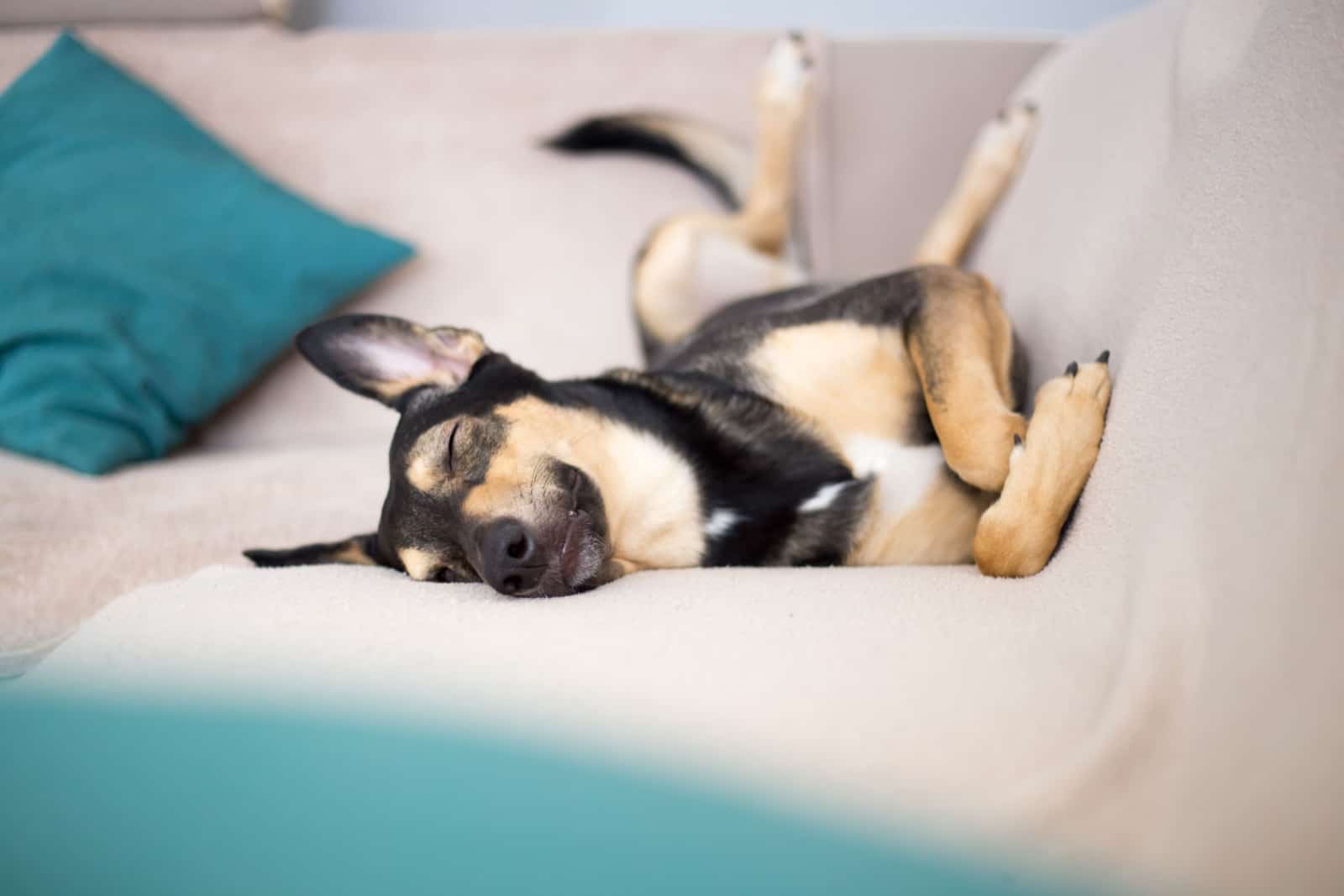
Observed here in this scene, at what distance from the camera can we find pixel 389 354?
75.4 inches

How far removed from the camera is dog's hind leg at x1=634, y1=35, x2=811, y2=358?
2.72 m

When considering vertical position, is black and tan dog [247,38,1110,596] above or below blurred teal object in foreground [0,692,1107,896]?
above

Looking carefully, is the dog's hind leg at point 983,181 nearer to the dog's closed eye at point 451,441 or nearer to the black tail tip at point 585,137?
the black tail tip at point 585,137

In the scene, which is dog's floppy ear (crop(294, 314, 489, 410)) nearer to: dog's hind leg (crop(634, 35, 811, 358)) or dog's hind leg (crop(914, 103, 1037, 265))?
dog's hind leg (crop(634, 35, 811, 358))

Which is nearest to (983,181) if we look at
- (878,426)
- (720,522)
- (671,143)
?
(671,143)

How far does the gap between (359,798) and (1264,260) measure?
42.4 inches

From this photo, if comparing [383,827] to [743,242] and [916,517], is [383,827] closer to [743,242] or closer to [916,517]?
[916,517]

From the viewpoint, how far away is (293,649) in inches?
43.7

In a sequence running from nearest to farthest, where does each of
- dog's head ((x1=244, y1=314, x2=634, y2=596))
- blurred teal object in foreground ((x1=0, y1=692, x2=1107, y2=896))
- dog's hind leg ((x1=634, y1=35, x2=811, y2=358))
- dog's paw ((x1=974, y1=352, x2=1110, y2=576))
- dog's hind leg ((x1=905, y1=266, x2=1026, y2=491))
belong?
blurred teal object in foreground ((x1=0, y1=692, x2=1107, y2=896)) → dog's paw ((x1=974, y1=352, x2=1110, y2=576)) → dog's head ((x1=244, y1=314, x2=634, y2=596)) → dog's hind leg ((x1=905, y1=266, x2=1026, y2=491)) → dog's hind leg ((x1=634, y1=35, x2=811, y2=358))

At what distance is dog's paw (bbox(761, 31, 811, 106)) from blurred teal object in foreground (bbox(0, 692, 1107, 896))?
2.26 m

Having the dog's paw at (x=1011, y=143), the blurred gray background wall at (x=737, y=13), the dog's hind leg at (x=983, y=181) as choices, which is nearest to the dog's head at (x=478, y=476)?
the dog's hind leg at (x=983, y=181)

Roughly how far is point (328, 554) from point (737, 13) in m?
2.71

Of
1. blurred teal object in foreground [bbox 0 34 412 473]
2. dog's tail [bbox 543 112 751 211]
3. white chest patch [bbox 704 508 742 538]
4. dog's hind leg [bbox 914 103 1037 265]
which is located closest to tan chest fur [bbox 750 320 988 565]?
white chest patch [bbox 704 508 742 538]

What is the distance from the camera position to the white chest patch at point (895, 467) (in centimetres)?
176
